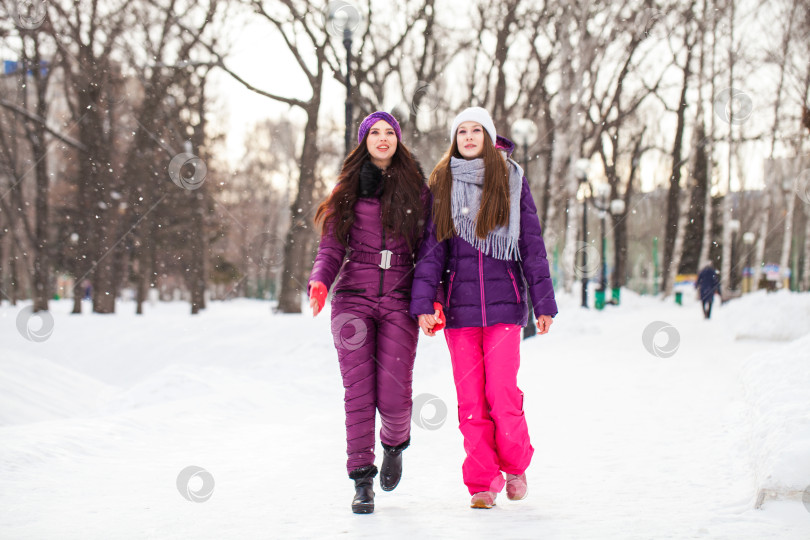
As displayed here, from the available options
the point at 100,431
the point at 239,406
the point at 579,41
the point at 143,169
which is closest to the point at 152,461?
the point at 100,431

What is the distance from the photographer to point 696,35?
70.6ft

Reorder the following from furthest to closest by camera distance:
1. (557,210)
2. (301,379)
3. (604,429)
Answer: (557,210) < (301,379) < (604,429)


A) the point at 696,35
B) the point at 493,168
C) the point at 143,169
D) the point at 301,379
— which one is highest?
the point at 696,35

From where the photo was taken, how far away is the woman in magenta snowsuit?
12.1 ft

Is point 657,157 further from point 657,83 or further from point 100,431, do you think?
point 100,431

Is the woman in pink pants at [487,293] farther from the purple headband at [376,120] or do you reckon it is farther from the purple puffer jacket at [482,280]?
the purple headband at [376,120]

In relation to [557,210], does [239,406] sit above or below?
below

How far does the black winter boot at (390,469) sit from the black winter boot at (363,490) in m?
0.06

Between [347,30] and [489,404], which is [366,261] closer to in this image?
[489,404]

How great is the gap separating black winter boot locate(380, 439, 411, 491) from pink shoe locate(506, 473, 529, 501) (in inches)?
21.3

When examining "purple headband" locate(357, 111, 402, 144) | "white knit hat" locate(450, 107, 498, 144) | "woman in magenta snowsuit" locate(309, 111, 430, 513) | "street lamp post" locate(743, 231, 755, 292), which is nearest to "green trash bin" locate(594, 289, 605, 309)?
"white knit hat" locate(450, 107, 498, 144)

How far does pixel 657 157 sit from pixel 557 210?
25538 millimetres

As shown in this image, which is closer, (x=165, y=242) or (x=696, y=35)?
(x=696, y=35)

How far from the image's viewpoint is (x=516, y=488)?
3.77 m
